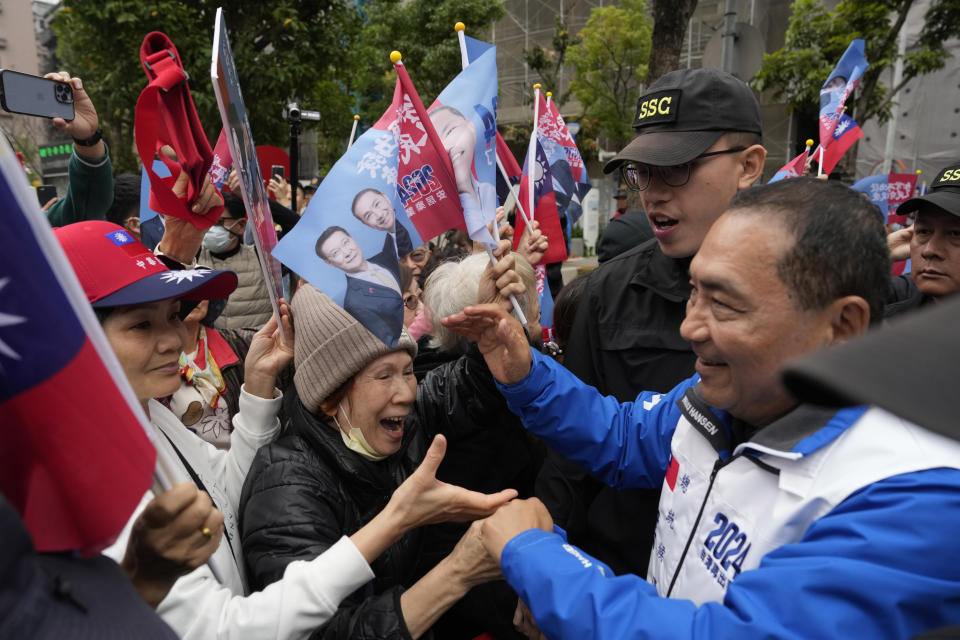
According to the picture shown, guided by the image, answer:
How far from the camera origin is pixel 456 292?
8.40ft

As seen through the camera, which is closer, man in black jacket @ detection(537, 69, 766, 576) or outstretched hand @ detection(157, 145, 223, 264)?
man in black jacket @ detection(537, 69, 766, 576)

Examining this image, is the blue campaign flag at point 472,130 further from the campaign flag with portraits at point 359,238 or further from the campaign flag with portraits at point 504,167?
the campaign flag with portraits at point 504,167

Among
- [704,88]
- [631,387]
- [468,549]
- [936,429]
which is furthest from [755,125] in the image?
[936,429]

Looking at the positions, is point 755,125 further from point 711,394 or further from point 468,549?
point 468,549

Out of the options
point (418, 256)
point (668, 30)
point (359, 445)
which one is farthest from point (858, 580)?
point (668, 30)

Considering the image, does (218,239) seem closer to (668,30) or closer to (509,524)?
(509,524)

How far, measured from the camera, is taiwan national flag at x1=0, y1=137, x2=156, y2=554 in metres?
0.70

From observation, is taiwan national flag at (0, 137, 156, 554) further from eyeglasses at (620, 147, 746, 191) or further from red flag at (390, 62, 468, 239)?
eyeglasses at (620, 147, 746, 191)

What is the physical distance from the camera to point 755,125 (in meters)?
2.25

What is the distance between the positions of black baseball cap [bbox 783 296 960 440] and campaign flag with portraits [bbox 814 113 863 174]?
4.48m

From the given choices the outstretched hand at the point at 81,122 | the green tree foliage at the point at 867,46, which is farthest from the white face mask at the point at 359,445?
the green tree foliage at the point at 867,46

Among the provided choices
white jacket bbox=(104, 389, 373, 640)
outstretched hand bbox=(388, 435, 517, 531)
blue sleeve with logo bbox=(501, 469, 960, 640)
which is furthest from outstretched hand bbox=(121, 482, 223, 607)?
blue sleeve with logo bbox=(501, 469, 960, 640)

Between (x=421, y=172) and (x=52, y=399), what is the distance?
173cm

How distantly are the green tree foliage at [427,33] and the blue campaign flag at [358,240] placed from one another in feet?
60.6
